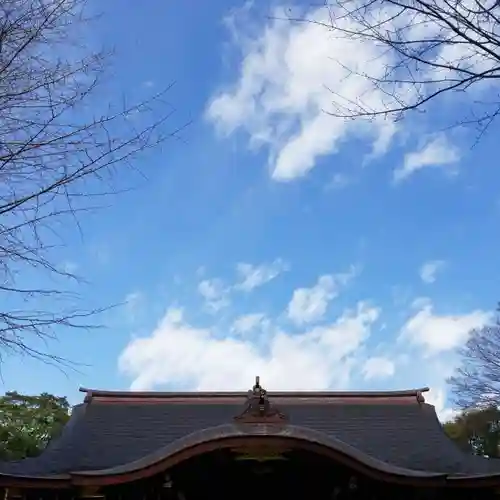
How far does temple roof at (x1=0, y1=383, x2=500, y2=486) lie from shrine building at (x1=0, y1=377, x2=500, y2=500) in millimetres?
18

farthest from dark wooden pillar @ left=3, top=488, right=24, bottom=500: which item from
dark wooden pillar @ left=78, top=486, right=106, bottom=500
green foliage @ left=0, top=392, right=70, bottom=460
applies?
green foliage @ left=0, top=392, right=70, bottom=460

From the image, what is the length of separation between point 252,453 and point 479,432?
19.1 metres

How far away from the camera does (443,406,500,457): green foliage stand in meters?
24.0

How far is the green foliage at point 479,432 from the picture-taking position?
24.0 meters

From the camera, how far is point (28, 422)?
24.6 metres

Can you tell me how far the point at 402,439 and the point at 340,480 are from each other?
1924 mm

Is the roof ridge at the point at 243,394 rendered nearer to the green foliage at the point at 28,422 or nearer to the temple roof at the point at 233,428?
the temple roof at the point at 233,428

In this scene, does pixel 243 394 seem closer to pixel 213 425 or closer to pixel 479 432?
pixel 213 425

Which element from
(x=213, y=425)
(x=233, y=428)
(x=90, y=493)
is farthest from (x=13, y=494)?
(x=213, y=425)

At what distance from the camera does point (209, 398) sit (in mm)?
12141

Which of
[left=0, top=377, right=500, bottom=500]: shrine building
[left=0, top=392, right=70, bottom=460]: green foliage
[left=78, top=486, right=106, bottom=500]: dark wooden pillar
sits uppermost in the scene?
[left=0, top=392, right=70, bottom=460]: green foliage

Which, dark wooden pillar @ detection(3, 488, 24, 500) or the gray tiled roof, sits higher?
the gray tiled roof

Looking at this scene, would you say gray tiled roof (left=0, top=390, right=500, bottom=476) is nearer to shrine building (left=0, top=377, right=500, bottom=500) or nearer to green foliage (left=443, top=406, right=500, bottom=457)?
shrine building (left=0, top=377, right=500, bottom=500)

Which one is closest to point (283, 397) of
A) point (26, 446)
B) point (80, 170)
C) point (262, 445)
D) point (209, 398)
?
point (209, 398)
